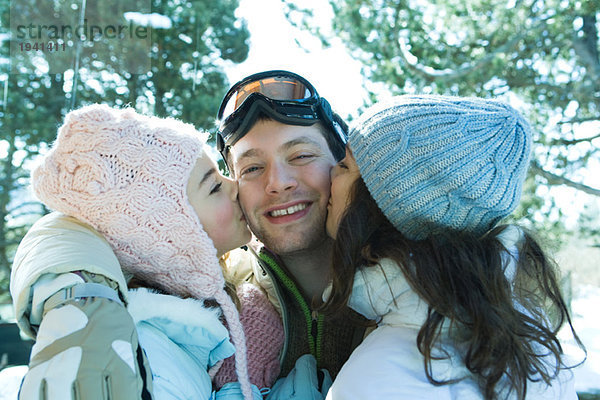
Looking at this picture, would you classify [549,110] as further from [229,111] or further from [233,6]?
[229,111]

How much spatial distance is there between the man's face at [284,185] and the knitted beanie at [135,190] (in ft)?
1.91

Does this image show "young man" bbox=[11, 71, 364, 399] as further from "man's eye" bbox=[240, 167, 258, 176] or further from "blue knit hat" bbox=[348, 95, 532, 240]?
"blue knit hat" bbox=[348, 95, 532, 240]

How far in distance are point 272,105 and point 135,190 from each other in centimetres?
100

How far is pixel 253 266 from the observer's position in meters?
2.42

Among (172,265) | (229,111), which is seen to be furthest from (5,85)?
(172,265)

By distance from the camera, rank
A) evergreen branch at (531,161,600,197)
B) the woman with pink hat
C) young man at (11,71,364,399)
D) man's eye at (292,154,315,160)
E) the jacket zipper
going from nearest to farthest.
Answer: young man at (11,71,364,399)
the woman with pink hat
the jacket zipper
man's eye at (292,154,315,160)
evergreen branch at (531,161,600,197)

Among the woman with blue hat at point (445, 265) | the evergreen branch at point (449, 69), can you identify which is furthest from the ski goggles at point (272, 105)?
the evergreen branch at point (449, 69)

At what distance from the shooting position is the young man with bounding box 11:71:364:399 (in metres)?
1.05

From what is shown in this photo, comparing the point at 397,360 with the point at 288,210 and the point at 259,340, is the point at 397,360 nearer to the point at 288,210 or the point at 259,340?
the point at 259,340

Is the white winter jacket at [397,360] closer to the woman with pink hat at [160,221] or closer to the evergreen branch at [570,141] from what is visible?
the woman with pink hat at [160,221]

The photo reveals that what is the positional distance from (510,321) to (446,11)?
19.1 ft

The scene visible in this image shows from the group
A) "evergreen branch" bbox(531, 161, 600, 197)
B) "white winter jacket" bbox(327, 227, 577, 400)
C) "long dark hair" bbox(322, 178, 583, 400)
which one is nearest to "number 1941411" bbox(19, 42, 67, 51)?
"long dark hair" bbox(322, 178, 583, 400)

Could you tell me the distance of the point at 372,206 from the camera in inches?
66.9

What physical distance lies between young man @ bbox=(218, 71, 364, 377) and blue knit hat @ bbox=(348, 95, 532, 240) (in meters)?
0.64
